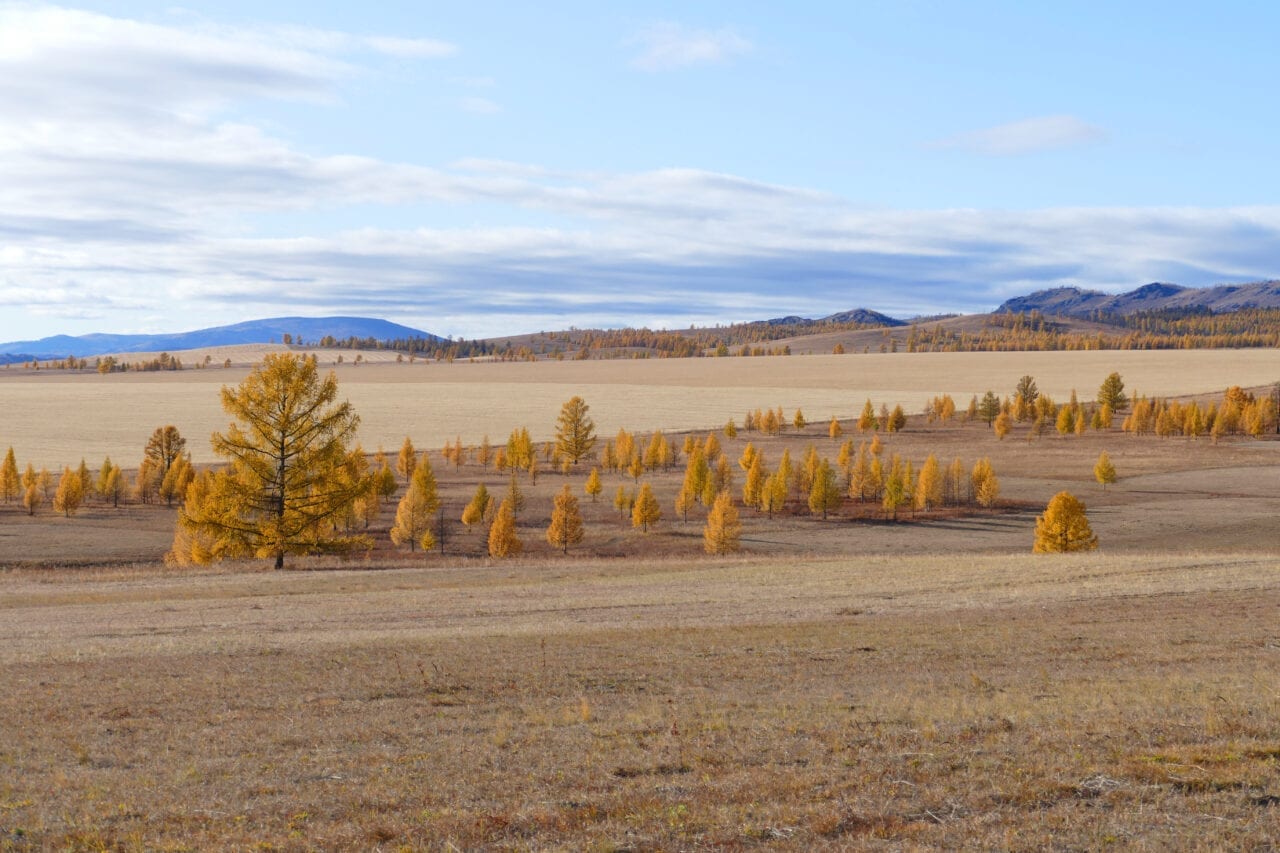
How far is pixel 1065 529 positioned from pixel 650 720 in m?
53.2

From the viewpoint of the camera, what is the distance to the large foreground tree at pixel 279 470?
141 ft

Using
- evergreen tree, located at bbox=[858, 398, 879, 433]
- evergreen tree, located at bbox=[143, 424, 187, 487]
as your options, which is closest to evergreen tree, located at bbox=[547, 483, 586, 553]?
evergreen tree, located at bbox=[143, 424, 187, 487]

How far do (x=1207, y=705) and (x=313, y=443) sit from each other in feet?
122

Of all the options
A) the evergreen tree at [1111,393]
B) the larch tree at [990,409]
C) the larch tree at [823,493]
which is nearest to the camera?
the larch tree at [823,493]

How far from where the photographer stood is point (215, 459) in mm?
122562

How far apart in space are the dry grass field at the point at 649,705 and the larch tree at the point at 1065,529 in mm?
20886

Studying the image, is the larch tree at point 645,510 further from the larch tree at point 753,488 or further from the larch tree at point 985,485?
the larch tree at point 985,485

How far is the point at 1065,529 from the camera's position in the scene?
6278cm

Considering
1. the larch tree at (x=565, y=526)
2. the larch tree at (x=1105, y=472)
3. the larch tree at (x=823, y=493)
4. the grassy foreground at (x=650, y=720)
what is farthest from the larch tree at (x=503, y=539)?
the larch tree at (x=1105, y=472)

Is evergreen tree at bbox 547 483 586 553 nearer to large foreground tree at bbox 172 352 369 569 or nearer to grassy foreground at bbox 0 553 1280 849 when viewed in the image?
large foreground tree at bbox 172 352 369 569

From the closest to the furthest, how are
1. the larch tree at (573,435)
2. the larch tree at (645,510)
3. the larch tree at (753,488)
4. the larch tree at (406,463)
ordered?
the larch tree at (645,510) < the larch tree at (753,488) < the larch tree at (406,463) < the larch tree at (573,435)

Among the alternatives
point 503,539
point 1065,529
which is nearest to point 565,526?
point 503,539

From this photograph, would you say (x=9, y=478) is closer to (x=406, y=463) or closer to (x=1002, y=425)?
(x=406, y=463)

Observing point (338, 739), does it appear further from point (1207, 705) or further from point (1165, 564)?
point (1165, 564)
